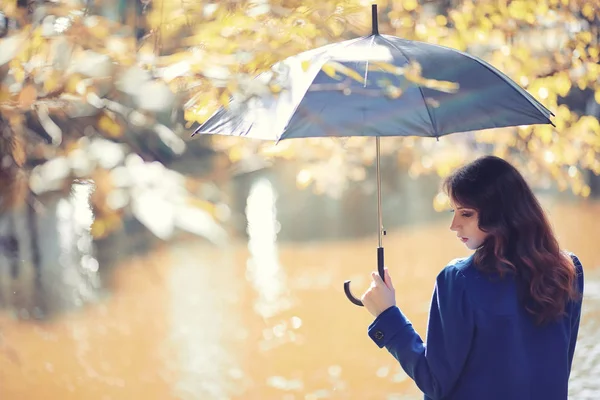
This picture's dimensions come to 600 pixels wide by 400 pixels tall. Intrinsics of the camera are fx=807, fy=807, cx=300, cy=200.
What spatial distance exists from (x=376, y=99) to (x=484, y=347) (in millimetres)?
856

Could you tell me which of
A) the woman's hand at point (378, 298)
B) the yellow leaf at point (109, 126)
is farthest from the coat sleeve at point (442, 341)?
the yellow leaf at point (109, 126)

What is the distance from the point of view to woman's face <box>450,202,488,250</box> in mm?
2004

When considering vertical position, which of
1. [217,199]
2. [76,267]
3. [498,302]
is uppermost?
[217,199]

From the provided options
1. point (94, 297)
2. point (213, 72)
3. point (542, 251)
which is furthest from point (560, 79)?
point (94, 297)

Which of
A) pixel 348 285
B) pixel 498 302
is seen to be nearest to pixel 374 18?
pixel 348 285

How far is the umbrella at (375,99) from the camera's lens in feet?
7.77

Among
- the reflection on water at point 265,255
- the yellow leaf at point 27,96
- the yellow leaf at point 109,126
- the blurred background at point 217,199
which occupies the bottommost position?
the reflection on water at point 265,255

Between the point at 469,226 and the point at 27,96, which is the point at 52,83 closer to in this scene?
the point at 27,96

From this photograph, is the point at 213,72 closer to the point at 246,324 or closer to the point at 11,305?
the point at 246,324

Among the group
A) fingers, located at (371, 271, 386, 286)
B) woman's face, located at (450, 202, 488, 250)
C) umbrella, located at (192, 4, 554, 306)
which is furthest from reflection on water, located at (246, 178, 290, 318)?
woman's face, located at (450, 202, 488, 250)

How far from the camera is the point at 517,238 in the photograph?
6.48 feet

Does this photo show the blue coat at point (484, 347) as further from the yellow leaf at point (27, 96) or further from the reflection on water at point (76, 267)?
the reflection on water at point (76, 267)

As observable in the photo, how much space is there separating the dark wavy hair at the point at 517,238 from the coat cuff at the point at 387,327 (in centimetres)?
31

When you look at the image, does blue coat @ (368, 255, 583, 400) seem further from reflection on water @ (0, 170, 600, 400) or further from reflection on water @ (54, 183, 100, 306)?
reflection on water @ (54, 183, 100, 306)
